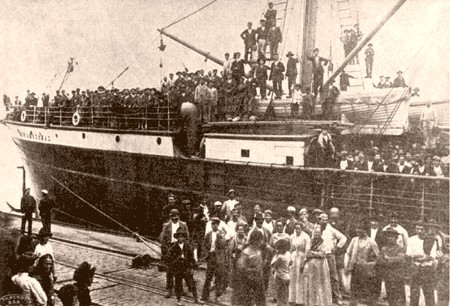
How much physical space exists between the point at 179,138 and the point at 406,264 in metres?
8.51

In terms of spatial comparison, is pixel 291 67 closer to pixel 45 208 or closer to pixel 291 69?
pixel 291 69

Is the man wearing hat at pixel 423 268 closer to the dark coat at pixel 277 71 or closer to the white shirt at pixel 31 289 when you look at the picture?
the white shirt at pixel 31 289

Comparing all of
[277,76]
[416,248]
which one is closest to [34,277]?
[416,248]

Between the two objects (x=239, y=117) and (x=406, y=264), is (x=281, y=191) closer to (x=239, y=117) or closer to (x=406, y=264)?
(x=239, y=117)

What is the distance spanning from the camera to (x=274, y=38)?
14.6m

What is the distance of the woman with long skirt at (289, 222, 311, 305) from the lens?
8164mm

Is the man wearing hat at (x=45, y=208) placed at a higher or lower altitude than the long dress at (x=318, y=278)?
higher

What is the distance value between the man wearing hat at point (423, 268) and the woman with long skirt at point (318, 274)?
3.98 feet

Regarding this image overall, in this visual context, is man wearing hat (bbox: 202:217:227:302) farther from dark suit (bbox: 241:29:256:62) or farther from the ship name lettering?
the ship name lettering

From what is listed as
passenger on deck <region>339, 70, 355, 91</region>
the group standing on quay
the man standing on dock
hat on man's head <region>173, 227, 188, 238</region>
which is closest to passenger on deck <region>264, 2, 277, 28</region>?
passenger on deck <region>339, 70, 355, 91</region>

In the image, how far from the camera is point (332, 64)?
16031 mm

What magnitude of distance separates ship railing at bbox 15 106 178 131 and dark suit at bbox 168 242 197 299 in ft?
21.3

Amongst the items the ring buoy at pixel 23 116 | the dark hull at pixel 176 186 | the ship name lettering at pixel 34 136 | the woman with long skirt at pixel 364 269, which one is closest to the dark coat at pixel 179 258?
the woman with long skirt at pixel 364 269

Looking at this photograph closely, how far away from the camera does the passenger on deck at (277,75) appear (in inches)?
563
